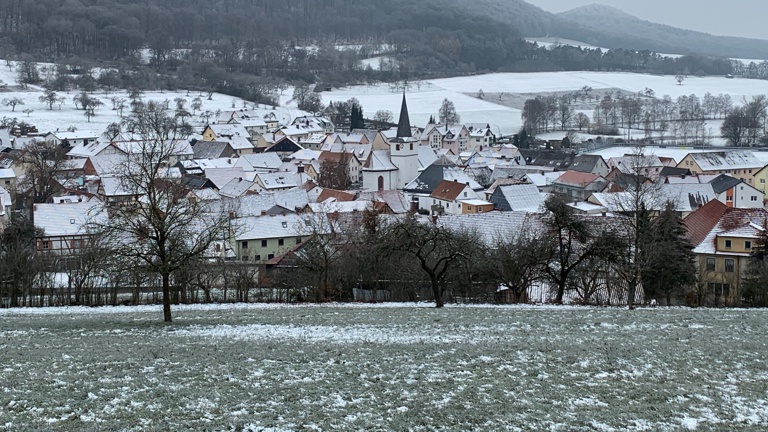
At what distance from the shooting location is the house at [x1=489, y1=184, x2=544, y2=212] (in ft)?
170

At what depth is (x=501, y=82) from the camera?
18162 centimetres

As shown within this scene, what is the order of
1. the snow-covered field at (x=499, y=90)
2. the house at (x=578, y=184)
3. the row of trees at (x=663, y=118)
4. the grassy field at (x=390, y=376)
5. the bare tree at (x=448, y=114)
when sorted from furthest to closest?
1. the snow-covered field at (x=499, y=90)
2. the bare tree at (x=448, y=114)
3. the row of trees at (x=663, y=118)
4. the house at (x=578, y=184)
5. the grassy field at (x=390, y=376)

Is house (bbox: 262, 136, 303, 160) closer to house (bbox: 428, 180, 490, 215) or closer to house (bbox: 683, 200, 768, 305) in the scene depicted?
house (bbox: 428, 180, 490, 215)

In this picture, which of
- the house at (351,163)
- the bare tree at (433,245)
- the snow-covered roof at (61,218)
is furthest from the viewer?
the house at (351,163)

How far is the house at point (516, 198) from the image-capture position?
51906mm

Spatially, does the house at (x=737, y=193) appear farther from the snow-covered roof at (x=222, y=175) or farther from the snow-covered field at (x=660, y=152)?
the snow-covered roof at (x=222, y=175)

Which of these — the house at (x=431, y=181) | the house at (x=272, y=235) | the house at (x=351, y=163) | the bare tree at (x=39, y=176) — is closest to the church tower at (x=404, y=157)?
the house at (x=431, y=181)

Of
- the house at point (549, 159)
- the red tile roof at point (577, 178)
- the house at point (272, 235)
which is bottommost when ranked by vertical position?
the house at point (272, 235)

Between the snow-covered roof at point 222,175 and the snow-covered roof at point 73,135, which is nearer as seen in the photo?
the snow-covered roof at point 222,175

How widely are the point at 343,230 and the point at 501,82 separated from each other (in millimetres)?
153202

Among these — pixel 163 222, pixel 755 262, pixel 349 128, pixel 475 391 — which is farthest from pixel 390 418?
pixel 349 128

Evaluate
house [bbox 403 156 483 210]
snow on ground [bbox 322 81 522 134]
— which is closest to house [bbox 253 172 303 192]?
house [bbox 403 156 483 210]

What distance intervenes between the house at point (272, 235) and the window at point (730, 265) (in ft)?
52.3

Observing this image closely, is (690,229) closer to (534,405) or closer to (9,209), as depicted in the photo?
(534,405)
